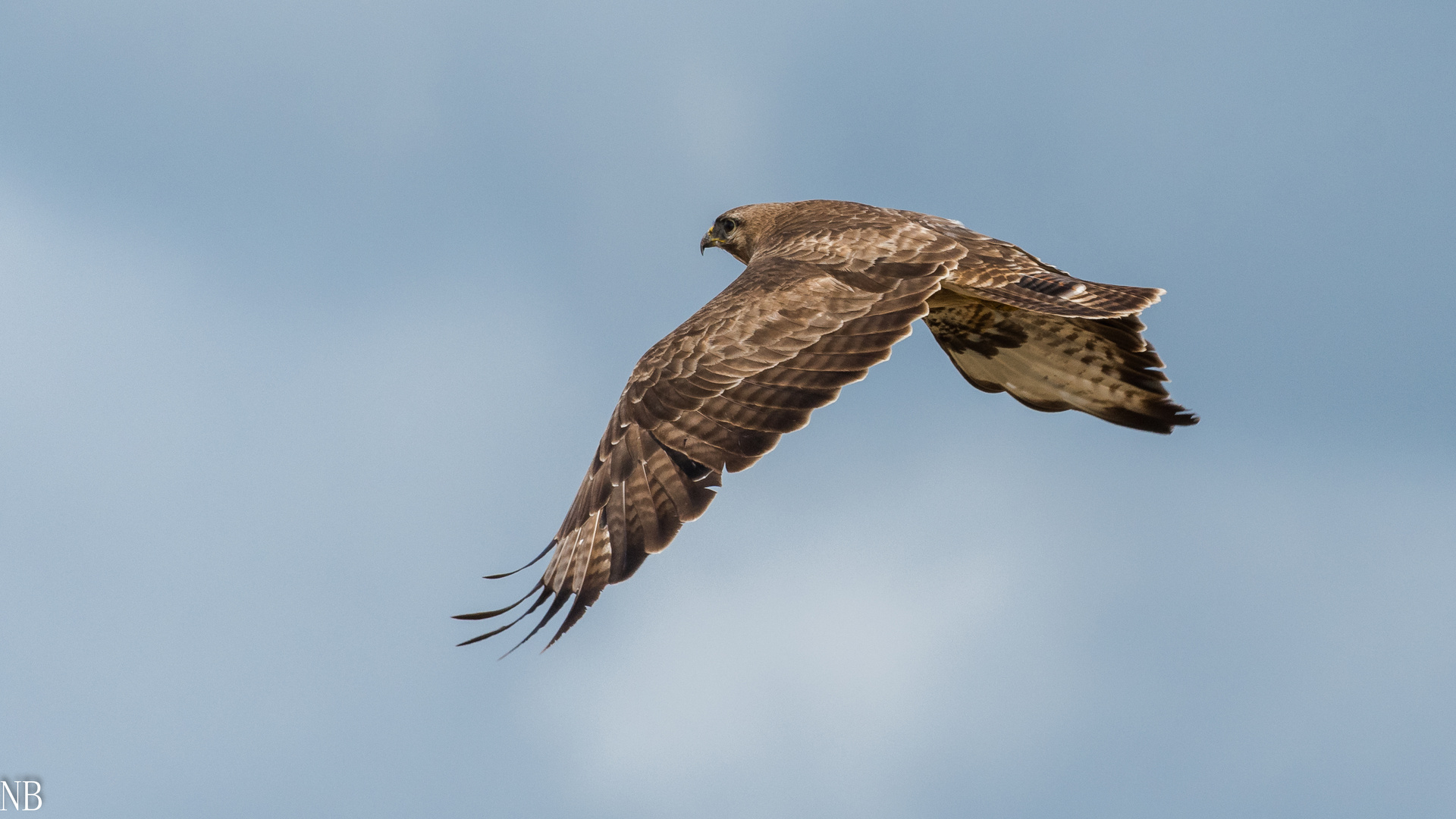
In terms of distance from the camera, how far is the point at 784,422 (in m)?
6.92

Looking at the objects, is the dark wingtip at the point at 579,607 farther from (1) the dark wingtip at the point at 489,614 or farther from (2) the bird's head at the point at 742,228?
(2) the bird's head at the point at 742,228

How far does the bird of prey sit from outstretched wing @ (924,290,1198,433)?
12 millimetres

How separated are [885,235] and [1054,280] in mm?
1145

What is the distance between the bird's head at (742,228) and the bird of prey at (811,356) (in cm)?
120

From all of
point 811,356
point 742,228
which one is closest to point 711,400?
point 811,356

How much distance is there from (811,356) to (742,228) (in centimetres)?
450

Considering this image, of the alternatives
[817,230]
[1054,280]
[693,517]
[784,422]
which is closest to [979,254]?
[1054,280]

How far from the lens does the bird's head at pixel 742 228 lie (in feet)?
36.7

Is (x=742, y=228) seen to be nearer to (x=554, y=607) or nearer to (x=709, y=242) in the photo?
(x=709, y=242)

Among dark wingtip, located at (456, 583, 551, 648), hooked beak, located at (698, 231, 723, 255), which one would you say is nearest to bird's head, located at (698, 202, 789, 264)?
hooked beak, located at (698, 231, 723, 255)

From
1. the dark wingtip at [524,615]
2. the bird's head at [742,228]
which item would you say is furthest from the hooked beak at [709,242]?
the dark wingtip at [524,615]

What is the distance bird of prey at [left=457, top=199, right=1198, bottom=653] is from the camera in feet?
22.8

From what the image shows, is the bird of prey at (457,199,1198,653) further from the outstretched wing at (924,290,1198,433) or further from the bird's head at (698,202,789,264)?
the bird's head at (698,202,789,264)

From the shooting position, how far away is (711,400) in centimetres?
721
